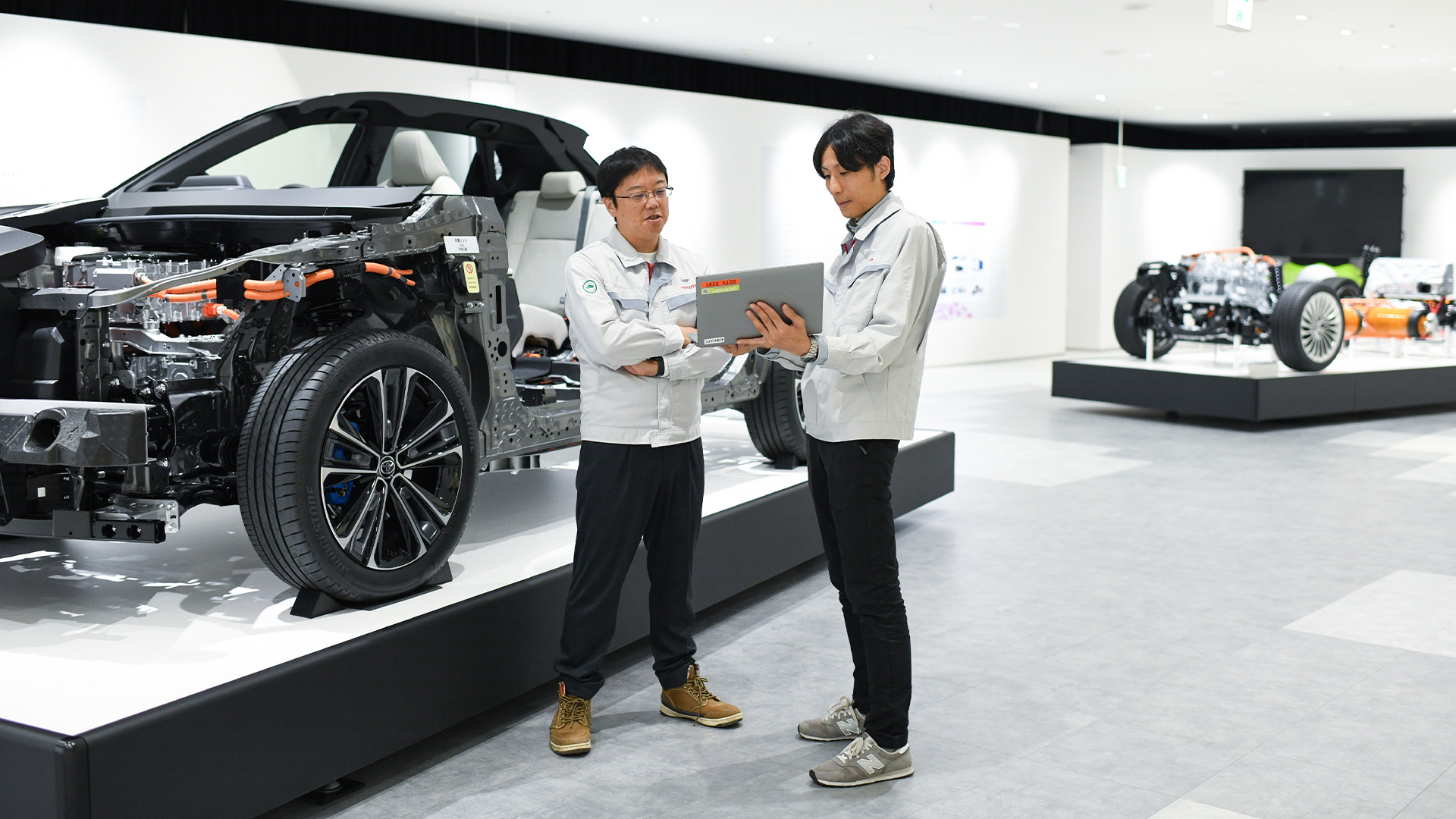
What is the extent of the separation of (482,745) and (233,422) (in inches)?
40.0

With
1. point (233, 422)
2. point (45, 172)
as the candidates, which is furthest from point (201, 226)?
point (45, 172)

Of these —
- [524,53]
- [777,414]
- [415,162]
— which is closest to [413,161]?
[415,162]

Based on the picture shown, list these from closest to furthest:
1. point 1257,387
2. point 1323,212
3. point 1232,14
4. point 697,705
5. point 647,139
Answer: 1. point 697,705
2. point 1232,14
3. point 1257,387
4. point 647,139
5. point 1323,212

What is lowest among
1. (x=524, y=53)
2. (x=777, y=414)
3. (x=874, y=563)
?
(x=874, y=563)

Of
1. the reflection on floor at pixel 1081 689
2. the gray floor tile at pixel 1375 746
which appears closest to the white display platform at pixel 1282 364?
the reflection on floor at pixel 1081 689

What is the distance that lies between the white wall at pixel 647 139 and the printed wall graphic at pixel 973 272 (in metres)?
0.16

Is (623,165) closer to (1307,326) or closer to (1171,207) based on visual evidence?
(1307,326)

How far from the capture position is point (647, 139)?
11.1 meters

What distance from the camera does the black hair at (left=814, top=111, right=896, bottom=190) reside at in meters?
2.71

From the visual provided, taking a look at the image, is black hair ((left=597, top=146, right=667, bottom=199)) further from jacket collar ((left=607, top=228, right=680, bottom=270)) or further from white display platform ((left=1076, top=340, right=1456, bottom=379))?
white display platform ((left=1076, top=340, right=1456, bottom=379))

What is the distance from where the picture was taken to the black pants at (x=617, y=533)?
9.78ft

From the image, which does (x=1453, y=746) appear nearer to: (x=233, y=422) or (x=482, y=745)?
(x=482, y=745)

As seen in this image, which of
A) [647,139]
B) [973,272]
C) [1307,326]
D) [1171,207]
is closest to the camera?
[1307,326]

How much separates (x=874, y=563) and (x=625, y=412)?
0.70 meters
